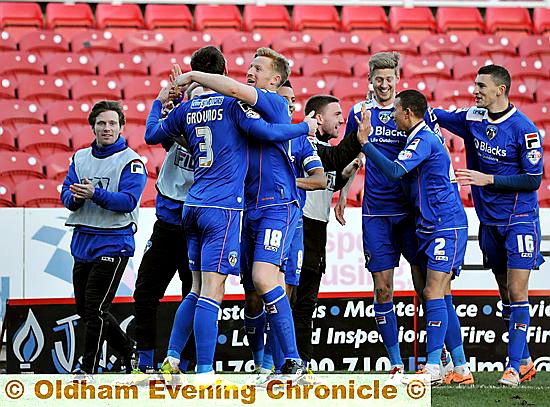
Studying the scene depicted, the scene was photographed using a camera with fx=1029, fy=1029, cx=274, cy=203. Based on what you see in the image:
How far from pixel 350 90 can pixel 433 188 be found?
5724mm

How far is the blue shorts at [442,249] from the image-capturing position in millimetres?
6562

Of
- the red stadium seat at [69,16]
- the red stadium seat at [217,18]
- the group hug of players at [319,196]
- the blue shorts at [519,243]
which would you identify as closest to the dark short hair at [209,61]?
the group hug of players at [319,196]

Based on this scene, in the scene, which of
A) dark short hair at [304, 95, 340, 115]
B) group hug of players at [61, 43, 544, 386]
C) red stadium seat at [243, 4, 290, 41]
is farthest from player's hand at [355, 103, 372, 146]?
red stadium seat at [243, 4, 290, 41]

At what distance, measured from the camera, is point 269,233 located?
228 inches

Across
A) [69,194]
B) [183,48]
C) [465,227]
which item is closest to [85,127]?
[183,48]

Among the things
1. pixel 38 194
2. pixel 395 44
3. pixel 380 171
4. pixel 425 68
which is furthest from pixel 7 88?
pixel 380 171

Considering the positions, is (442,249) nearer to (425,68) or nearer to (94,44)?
(425,68)

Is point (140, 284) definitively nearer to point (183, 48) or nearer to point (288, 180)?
point (288, 180)

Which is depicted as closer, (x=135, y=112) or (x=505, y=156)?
(x=505, y=156)

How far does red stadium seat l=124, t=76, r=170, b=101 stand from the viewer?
39.7 feet

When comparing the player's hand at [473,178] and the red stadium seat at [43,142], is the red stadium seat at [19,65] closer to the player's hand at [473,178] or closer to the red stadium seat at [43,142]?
the red stadium seat at [43,142]

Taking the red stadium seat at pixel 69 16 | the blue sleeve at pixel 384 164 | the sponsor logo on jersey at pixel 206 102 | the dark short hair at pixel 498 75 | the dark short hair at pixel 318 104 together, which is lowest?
the blue sleeve at pixel 384 164

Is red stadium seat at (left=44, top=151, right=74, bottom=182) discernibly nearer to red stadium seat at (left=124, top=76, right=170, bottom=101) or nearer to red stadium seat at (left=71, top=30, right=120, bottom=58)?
red stadium seat at (left=124, top=76, right=170, bottom=101)

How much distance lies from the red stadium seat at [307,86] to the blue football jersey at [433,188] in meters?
5.51
